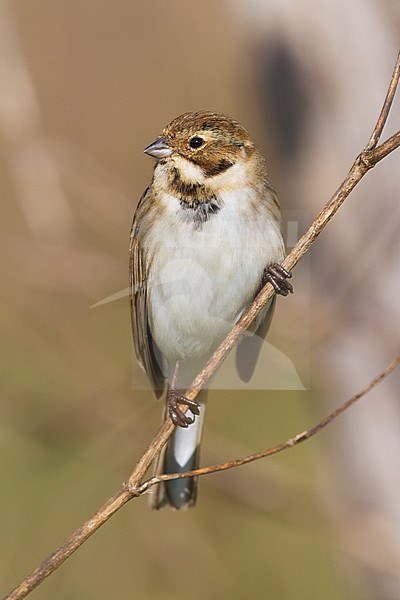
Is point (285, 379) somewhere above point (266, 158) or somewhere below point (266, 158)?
below

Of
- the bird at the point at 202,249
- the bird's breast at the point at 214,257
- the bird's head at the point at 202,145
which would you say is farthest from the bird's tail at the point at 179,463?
the bird's head at the point at 202,145

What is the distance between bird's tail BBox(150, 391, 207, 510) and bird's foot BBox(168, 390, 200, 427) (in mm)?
72

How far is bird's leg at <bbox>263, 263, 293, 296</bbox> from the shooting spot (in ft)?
4.16

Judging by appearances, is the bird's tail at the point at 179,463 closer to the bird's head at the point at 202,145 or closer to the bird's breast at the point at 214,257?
the bird's breast at the point at 214,257

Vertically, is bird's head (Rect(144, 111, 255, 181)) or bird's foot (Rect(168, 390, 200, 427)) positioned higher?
bird's head (Rect(144, 111, 255, 181))

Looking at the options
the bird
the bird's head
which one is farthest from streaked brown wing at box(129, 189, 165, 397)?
the bird's head

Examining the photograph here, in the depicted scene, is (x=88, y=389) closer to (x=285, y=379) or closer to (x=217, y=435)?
(x=217, y=435)

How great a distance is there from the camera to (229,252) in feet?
4.26

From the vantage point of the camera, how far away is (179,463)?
4.67 feet

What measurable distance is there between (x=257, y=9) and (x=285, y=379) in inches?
27.4

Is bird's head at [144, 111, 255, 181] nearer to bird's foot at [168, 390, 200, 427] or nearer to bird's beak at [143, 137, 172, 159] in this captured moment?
bird's beak at [143, 137, 172, 159]

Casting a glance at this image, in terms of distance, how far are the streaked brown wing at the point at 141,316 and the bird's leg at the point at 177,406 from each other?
1.8 inches

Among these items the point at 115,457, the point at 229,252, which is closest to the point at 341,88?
the point at 229,252

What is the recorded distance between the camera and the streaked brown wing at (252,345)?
1.26m
